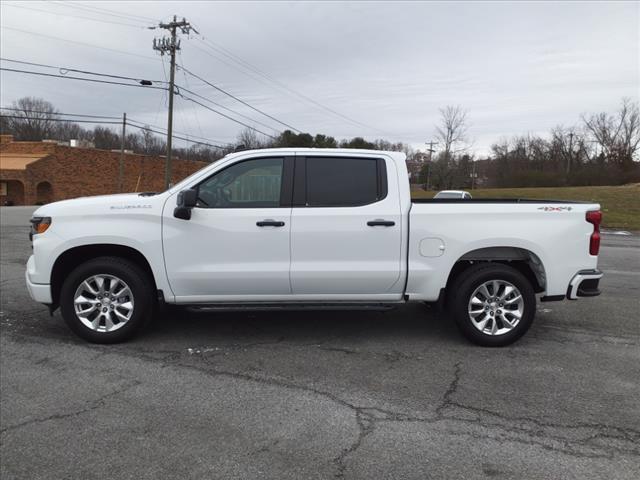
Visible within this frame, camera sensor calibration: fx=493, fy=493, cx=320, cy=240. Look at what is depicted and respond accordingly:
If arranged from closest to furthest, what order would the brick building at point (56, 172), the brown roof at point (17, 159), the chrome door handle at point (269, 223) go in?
the chrome door handle at point (269, 223) → the brick building at point (56, 172) → the brown roof at point (17, 159)

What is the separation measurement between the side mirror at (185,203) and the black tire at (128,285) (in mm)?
745

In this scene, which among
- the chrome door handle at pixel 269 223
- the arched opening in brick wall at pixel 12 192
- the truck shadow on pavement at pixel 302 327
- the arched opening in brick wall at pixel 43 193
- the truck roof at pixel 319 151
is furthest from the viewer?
the arched opening in brick wall at pixel 43 193

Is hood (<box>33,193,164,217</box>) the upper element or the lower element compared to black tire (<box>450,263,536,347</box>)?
upper

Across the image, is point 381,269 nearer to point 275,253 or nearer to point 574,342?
point 275,253

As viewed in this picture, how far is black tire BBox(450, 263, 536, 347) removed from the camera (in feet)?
16.0

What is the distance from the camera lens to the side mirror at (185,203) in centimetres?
459

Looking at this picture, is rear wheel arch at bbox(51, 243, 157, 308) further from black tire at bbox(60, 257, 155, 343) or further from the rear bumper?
the rear bumper

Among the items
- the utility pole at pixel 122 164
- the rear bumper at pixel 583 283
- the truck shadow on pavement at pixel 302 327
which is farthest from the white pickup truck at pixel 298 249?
the utility pole at pixel 122 164

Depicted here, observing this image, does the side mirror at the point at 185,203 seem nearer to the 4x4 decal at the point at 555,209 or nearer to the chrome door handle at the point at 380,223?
the chrome door handle at the point at 380,223

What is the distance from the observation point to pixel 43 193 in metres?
43.5

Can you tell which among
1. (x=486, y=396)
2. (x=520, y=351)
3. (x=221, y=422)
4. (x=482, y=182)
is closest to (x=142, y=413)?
(x=221, y=422)

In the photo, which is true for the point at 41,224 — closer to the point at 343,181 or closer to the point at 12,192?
the point at 343,181

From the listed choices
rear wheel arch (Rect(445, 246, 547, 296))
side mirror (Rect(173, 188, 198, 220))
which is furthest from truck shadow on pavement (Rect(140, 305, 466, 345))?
side mirror (Rect(173, 188, 198, 220))

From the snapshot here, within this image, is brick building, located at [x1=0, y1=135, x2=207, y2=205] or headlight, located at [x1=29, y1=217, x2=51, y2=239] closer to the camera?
headlight, located at [x1=29, y1=217, x2=51, y2=239]
